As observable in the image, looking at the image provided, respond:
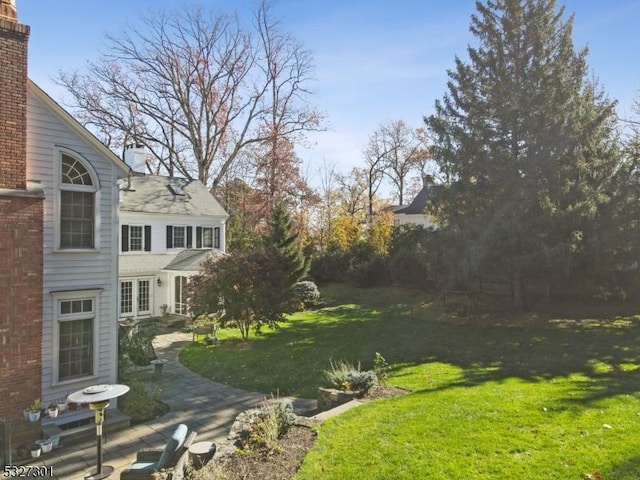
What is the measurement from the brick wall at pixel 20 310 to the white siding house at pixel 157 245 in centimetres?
1168

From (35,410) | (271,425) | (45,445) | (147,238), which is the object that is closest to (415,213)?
(147,238)

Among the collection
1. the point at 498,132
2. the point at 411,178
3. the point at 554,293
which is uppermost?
the point at 411,178

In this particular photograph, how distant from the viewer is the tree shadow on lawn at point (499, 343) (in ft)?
33.8

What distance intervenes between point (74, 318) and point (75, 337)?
0.45m

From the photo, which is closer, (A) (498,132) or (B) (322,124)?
(A) (498,132)

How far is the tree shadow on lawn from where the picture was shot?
33.8 ft

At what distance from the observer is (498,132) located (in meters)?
17.0

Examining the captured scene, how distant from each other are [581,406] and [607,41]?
979 cm

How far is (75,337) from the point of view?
372 inches

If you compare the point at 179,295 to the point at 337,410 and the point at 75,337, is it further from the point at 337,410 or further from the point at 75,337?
the point at 337,410

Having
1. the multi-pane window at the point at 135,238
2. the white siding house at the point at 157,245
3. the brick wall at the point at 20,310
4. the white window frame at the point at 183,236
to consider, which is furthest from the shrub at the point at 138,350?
the white window frame at the point at 183,236

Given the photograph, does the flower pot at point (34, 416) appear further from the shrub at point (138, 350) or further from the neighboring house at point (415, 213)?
the neighboring house at point (415, 213)

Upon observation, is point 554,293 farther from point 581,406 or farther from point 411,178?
point 411,178

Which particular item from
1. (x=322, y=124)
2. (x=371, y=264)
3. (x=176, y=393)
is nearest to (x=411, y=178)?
(x=322, y=124)
